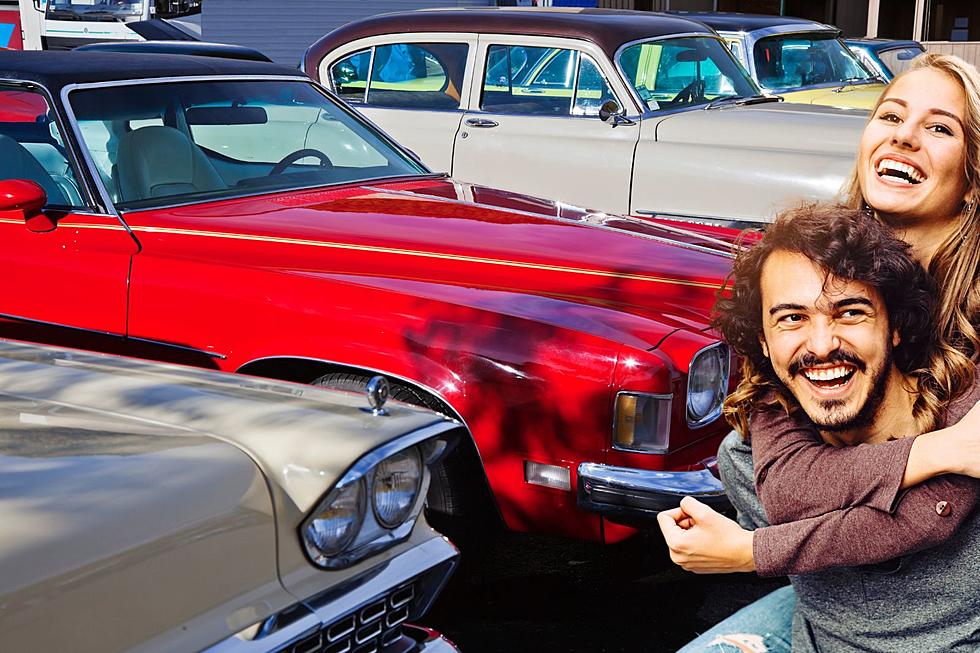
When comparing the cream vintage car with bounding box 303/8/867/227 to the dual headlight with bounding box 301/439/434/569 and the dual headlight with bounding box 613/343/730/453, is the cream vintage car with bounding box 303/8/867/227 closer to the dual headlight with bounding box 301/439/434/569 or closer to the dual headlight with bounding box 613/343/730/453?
the dual headlight with bounding box 613/343/730/453

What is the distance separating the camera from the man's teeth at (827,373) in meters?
1.75

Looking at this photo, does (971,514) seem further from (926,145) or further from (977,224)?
(926,145)

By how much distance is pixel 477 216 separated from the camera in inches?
171

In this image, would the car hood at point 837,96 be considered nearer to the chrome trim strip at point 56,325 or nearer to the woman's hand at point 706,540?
the chrome trim strip at point 56,325

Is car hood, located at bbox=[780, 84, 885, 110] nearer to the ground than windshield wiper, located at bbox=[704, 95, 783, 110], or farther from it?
nearer to the ground

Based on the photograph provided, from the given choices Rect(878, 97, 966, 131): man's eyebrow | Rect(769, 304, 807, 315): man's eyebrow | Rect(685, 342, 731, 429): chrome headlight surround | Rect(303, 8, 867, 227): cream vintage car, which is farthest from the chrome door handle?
Rect(769, 304, 807, 315): man's eyebrow

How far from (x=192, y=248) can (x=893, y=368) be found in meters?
2.63

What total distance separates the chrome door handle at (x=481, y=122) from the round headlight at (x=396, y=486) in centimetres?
529

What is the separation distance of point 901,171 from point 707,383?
5.70 feet

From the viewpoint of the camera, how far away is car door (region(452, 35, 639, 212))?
6969 mm


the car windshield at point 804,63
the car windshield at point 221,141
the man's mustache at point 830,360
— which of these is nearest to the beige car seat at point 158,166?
the car windshield at point 221,141

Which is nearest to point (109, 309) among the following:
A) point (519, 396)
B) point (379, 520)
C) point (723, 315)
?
point (519, 396)

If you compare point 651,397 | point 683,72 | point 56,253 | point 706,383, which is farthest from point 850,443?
point 683,72

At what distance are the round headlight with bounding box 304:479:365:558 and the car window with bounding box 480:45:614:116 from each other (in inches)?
208
